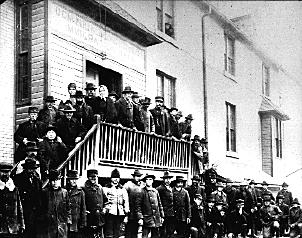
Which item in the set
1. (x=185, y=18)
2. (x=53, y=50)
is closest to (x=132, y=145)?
(x=53, y=50)

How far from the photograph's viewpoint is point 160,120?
47.8ft

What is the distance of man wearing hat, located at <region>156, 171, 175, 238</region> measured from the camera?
12617 millimetres

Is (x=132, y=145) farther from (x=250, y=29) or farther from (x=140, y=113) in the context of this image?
(x=250, y=29)

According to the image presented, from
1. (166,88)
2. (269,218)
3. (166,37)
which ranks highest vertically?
(166,37)

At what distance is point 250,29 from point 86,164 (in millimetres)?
17151

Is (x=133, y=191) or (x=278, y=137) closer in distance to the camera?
(x=133, y=191)

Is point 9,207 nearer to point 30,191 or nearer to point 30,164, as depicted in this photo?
point 30,191

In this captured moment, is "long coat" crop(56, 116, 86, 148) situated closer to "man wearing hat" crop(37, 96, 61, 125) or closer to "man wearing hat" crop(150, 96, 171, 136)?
"man wearing hat" crop(37, 96, 61, 125)

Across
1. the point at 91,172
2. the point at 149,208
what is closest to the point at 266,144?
the point at 149,208

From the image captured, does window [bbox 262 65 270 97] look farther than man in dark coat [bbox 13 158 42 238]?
Yes

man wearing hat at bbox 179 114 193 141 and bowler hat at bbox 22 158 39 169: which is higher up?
man wearing hat at bbox 179 114 193 141

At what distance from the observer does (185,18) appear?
20469mm

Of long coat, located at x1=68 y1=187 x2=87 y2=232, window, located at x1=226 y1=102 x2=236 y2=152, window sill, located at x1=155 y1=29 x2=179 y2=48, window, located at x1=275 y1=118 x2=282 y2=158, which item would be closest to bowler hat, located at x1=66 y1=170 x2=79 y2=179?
long coat, located at x1=68 y1=187 x2=87 y2=232

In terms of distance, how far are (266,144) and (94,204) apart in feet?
55.1
